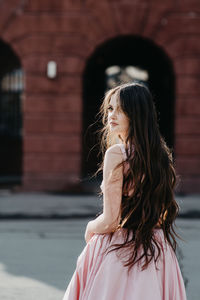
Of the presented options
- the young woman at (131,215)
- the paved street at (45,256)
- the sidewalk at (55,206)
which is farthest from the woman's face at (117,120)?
the sidewalk at (55,206)

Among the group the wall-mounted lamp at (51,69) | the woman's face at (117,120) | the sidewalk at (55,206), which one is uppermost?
the wall-mounted lamp at (51,69)

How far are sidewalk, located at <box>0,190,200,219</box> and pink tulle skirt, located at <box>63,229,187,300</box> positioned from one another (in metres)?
7.59

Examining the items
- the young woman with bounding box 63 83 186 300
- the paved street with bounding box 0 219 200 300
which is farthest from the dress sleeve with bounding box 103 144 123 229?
the paved street with bounding box 0 219 200 300

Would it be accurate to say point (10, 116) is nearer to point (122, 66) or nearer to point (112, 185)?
point (122, 66)

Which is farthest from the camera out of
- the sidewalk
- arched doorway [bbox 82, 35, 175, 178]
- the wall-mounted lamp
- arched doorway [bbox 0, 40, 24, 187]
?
arched doorway [bbox 82, 35, 175, 178]

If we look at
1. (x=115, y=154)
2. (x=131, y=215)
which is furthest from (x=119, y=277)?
(x=115, y=154)

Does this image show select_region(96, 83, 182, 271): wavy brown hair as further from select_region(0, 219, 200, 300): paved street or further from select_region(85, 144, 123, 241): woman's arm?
select_region(0, 219, 200, 300): paved street

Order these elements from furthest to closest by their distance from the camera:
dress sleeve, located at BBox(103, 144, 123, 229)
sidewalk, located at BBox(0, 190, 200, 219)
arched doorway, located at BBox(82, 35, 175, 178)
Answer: arched doorway, located at BBox(82, 35, 175, 178) → sidewalk, located at BBox(0, 190, 200, 219) → dress sleeve, located at BBox(103, 144, 123, 229)

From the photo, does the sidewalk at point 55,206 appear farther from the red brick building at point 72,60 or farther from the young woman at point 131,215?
the young woman at point 131,215

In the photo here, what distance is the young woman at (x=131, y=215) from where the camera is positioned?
120 inches

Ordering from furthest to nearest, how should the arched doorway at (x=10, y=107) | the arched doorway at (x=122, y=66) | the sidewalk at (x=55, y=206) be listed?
the arched doorway at (x=122, y=66) → the arched doorway at (x=10, y=107) → the sidewalk at (x=55, y=206)

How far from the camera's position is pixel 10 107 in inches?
710

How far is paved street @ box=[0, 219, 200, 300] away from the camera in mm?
5738

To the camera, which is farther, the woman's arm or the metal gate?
the metal gate
